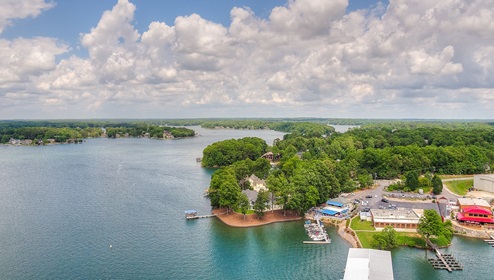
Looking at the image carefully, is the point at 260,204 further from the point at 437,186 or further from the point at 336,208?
the point at 437,186

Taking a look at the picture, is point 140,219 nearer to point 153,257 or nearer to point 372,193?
point 153,257

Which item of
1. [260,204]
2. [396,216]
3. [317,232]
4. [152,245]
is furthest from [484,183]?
[152,245]

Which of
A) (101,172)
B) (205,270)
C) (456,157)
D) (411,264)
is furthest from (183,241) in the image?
(456,157)

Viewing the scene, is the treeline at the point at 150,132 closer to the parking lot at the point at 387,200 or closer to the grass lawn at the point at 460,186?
the parking lot at the point at 387,200

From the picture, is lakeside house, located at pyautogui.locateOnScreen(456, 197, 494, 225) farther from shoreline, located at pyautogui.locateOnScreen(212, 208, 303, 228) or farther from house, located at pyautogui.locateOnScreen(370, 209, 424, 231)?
shoreline, located at pyautogui.locateOnScreen(212, 208, 303, 228)

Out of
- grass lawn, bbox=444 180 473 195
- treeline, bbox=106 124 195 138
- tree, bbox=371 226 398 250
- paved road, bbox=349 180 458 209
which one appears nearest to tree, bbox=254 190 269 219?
tree, bbox=371 226 398 250

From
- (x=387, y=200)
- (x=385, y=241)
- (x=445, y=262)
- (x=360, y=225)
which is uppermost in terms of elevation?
(x=387, y=200)
